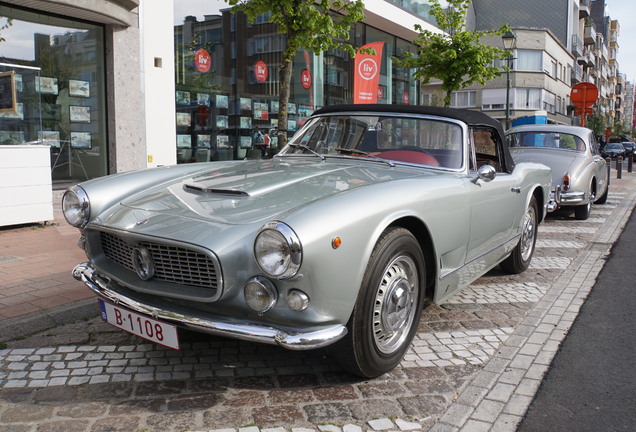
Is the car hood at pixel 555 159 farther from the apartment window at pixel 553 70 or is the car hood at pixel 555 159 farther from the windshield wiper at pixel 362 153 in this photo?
the apartment window at pixel 553 70

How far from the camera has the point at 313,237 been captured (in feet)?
8.46

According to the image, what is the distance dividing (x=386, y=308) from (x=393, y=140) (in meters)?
1.53

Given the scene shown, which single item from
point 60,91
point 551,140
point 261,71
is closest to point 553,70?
point 261,71

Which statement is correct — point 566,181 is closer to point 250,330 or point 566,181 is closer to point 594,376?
point 594,376

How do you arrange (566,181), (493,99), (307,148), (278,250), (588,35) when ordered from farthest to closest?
(588,35) < (493,99) < (566,181) < (307,148) < (278,250)

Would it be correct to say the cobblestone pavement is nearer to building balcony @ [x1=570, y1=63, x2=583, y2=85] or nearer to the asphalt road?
the asphalt road

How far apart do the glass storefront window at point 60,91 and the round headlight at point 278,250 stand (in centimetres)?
772

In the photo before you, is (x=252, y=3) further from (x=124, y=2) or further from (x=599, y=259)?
(x=599, y=259)

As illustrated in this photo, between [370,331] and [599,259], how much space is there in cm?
459

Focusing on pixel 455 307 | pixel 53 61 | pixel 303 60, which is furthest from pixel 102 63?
pixel 455 307

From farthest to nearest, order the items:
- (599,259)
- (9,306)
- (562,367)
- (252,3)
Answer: (252,3), (599,259), (9,306), (562,367)

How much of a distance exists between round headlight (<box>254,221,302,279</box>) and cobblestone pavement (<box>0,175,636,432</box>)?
72 centimetres

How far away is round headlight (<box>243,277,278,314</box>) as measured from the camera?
261cm

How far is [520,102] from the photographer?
4562cm
